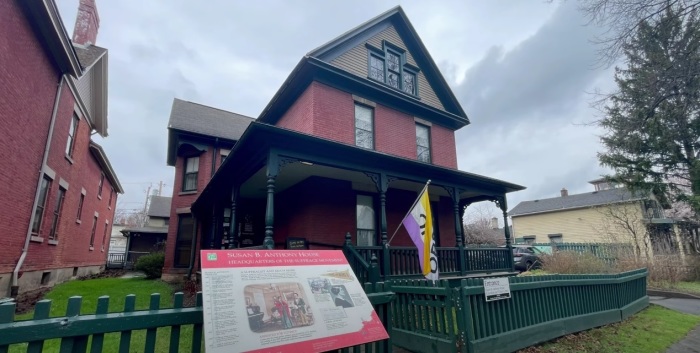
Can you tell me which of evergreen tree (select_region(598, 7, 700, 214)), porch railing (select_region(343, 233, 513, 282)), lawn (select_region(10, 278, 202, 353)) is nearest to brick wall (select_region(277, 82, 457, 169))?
porch railing (select_region(343, 233, 513, 282))

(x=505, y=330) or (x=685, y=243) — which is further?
(x=685, y=243)

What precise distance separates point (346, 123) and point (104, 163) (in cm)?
1630

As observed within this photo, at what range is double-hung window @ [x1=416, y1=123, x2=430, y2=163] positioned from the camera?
1366 cm

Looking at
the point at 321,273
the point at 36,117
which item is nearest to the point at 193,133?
the point at 36,117

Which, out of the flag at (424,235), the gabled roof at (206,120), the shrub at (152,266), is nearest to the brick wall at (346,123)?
the flag at (424,235)

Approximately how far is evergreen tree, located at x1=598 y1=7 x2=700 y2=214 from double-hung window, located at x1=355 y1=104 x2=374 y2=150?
691 centimetres

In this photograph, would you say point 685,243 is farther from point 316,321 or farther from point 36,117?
point 36,117

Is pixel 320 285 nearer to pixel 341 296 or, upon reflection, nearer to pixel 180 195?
pixel 341 296

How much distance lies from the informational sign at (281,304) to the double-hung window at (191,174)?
614 inches

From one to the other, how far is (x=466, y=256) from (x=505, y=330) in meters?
5.50

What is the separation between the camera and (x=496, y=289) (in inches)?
219

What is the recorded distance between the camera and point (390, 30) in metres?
14.2

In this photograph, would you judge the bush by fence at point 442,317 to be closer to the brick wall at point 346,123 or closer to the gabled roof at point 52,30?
the brick wall at point 346,123

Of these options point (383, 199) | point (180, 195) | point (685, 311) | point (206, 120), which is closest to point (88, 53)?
point (206, 120)
